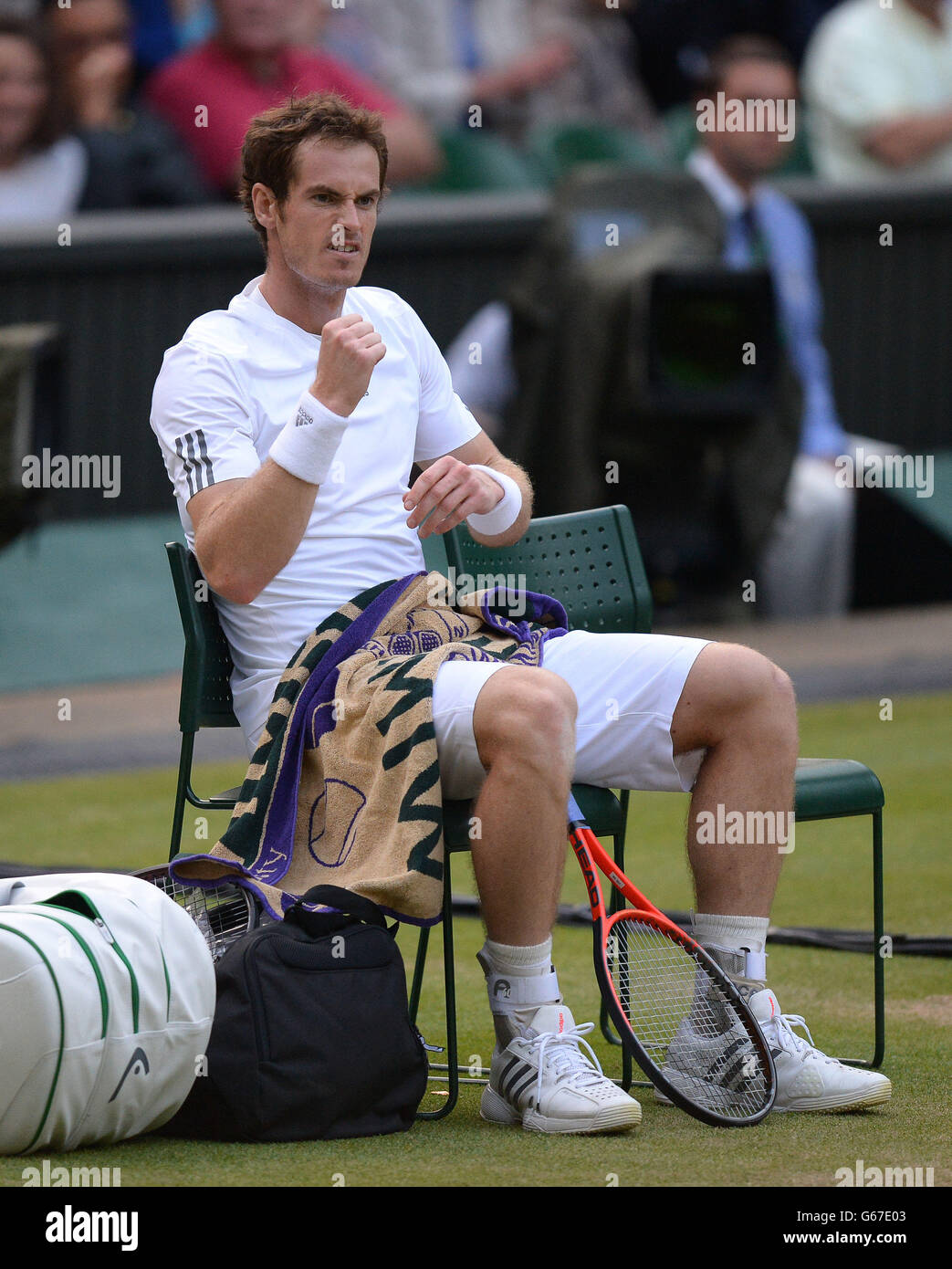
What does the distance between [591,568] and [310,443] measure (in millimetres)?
896

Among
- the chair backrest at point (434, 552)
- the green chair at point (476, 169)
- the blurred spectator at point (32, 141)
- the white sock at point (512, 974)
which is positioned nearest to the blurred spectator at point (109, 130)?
the blurred spectator at point (32, 141)

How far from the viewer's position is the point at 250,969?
292 cm

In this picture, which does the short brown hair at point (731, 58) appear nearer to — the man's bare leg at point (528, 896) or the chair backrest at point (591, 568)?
the chair backrest at point (591, 568)

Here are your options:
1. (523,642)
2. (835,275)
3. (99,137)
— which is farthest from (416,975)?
(835,275)

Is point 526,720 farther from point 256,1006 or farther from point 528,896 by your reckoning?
point 256,1006

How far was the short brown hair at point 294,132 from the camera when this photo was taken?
3445 millimetres

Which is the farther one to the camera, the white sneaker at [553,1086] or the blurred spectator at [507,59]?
the blurred spectator at [507,59]

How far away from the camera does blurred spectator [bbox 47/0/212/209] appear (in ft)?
27.9

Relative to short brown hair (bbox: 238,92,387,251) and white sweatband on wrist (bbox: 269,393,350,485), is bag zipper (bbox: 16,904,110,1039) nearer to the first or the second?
white sweatband on wrist (bbox: 269,393,350,485)

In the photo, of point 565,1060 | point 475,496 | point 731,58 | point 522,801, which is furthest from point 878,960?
point 731,58

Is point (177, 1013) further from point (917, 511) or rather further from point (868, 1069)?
point (917, 511)

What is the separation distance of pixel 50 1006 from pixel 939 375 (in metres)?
7.51

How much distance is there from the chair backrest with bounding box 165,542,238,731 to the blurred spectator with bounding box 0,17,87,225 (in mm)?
5114

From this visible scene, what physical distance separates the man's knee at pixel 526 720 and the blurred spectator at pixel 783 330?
5.35 m
